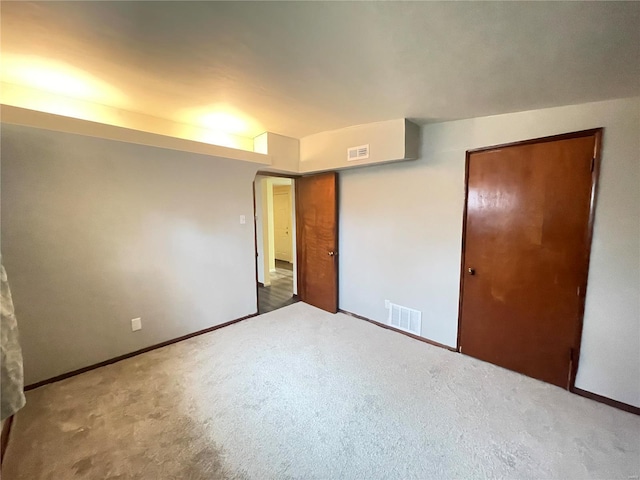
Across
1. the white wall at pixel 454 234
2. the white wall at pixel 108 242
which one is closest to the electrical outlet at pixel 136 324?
the white wall at pixel 108 242

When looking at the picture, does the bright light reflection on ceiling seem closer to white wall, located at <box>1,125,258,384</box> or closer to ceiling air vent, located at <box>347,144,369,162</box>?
white wall, located at <box>1,125,258,384</box>

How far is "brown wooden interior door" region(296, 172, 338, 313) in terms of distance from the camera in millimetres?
3633

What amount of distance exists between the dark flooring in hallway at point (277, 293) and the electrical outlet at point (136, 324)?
1491 millimetres

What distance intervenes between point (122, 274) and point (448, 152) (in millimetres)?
3391

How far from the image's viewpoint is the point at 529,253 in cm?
228

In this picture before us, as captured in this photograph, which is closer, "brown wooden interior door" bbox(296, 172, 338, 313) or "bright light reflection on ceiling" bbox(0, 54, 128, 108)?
"bright light reflection on ceiling" bbox(0, 54, 128, 108)

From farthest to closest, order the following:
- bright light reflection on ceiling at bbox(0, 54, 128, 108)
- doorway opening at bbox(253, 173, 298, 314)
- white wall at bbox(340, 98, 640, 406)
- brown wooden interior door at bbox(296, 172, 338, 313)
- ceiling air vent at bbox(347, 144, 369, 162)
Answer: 1. doorway opening at bbox(253, 173, 298, 314)
2. brown wooden interior door at bbox(296, 172, 338, 313)
3. ceiling air vent at bbox(347, 144, 369, 162)
4. white wall at bbox(340, 98, 640, 406)
5. bright light reflection on ceiling at bbox(0, 54, 128, 108)

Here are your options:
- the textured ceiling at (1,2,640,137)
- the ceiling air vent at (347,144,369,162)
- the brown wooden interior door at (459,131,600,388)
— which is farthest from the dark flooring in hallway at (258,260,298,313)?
the textured ceiling at (1,2,640,137)

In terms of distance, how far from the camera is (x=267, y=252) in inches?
215

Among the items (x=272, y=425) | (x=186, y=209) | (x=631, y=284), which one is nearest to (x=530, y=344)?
(x=631, y=284)

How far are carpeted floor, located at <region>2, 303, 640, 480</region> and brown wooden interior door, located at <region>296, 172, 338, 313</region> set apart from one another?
127 cm

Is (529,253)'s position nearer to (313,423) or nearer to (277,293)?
(313,423)

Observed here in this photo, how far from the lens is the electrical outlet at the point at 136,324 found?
2631 mm

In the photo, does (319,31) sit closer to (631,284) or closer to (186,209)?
(186,209)
